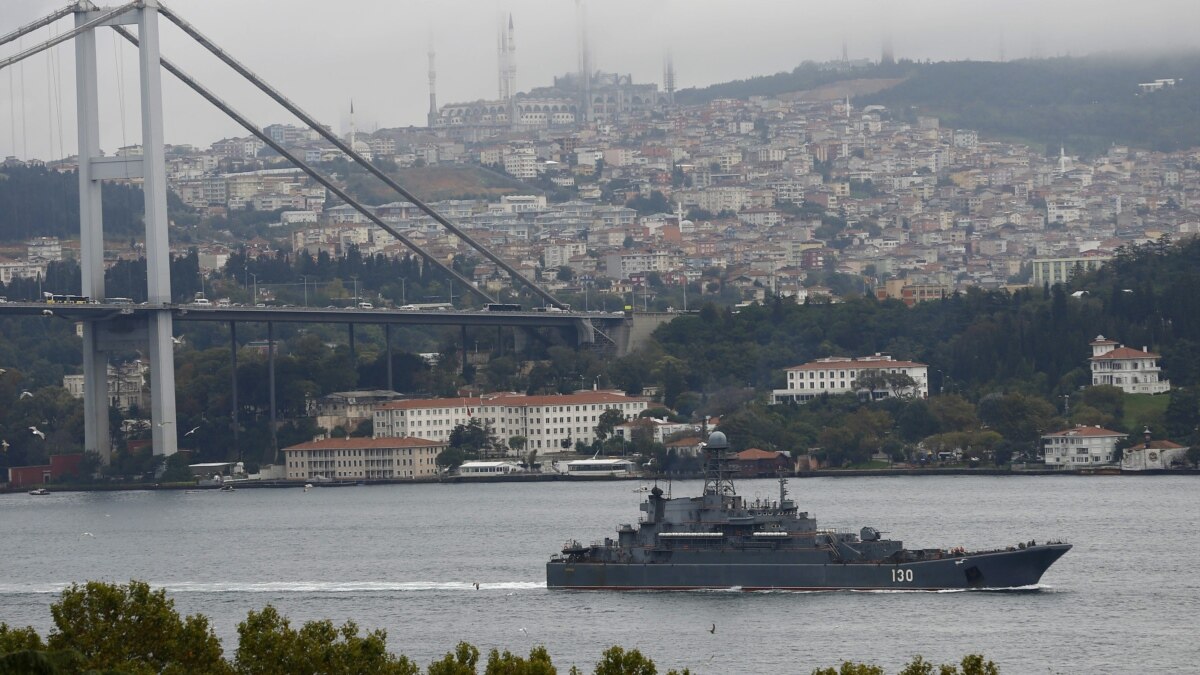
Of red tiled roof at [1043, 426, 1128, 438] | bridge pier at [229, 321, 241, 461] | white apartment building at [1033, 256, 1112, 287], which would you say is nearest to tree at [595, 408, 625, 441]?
bridge pier at [229, 321, 241, 461]

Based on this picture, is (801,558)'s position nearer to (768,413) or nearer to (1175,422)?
(1175,422)

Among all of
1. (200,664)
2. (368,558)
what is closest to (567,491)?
(368,558)

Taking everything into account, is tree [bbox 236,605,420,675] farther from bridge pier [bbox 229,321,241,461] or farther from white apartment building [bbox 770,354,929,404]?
white apartment building [bbox 770,354,929,404]

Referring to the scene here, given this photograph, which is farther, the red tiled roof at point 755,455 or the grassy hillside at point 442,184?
the grassy hillside at point 442,184

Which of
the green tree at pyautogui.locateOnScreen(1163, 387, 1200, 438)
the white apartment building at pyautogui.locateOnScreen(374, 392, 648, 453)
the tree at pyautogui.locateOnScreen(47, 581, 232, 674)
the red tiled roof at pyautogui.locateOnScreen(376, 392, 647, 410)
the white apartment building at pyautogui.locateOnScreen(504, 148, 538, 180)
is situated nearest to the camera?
the tree at pyautogui.locateOnScreen(47, 581, 232, 674)

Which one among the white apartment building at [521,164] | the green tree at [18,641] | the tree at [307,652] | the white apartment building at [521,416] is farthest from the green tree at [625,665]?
the white apartment building at [521,164]

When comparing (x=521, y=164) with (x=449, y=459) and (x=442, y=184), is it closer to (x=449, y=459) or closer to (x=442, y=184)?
(x=442, y=184)

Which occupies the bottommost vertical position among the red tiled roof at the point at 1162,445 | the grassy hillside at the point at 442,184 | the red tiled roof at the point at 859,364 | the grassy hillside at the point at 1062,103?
the red tiled roof at the point at 1162,445

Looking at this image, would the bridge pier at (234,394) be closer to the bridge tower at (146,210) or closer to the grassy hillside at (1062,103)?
the bridge tower at (146,210)
